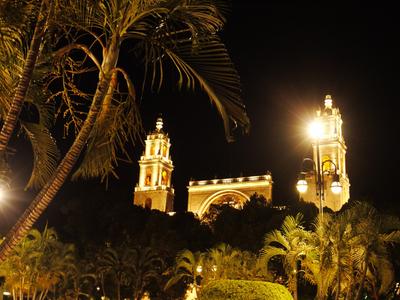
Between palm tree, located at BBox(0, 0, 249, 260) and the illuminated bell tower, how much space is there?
70170mm

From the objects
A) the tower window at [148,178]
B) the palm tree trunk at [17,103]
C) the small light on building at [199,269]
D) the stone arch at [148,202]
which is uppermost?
the tower window at [148,178]

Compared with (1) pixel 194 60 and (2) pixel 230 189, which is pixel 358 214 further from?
(2) pixel 230 189

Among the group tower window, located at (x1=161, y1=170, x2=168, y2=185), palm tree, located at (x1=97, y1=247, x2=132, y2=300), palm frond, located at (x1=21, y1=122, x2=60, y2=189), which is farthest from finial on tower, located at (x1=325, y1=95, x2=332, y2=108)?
palm frond, located at (x1=21, y1=122, x2=60, y2=189)

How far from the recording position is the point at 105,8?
5.05 meters

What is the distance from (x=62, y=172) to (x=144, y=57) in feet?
4.75

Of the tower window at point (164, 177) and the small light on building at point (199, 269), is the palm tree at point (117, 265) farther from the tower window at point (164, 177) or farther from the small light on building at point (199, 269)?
the tower window at point (164, 177)

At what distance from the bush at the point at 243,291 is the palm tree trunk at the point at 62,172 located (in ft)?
21.5

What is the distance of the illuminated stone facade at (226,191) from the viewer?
232 ft

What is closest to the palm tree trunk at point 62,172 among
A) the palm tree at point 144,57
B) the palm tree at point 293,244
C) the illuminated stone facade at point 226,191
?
the palm tree at point 144,57

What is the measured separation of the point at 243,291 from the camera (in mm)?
10523

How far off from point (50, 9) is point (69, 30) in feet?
1.56

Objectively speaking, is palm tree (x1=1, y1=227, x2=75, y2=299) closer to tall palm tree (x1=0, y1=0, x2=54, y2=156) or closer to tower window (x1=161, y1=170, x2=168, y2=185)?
tall palm tree (x1=0, y1=0, x2=54, y2=156)

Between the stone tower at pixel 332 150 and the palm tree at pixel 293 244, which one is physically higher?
the stone tower at pixel 332 150

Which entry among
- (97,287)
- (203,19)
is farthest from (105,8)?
(97,287)
